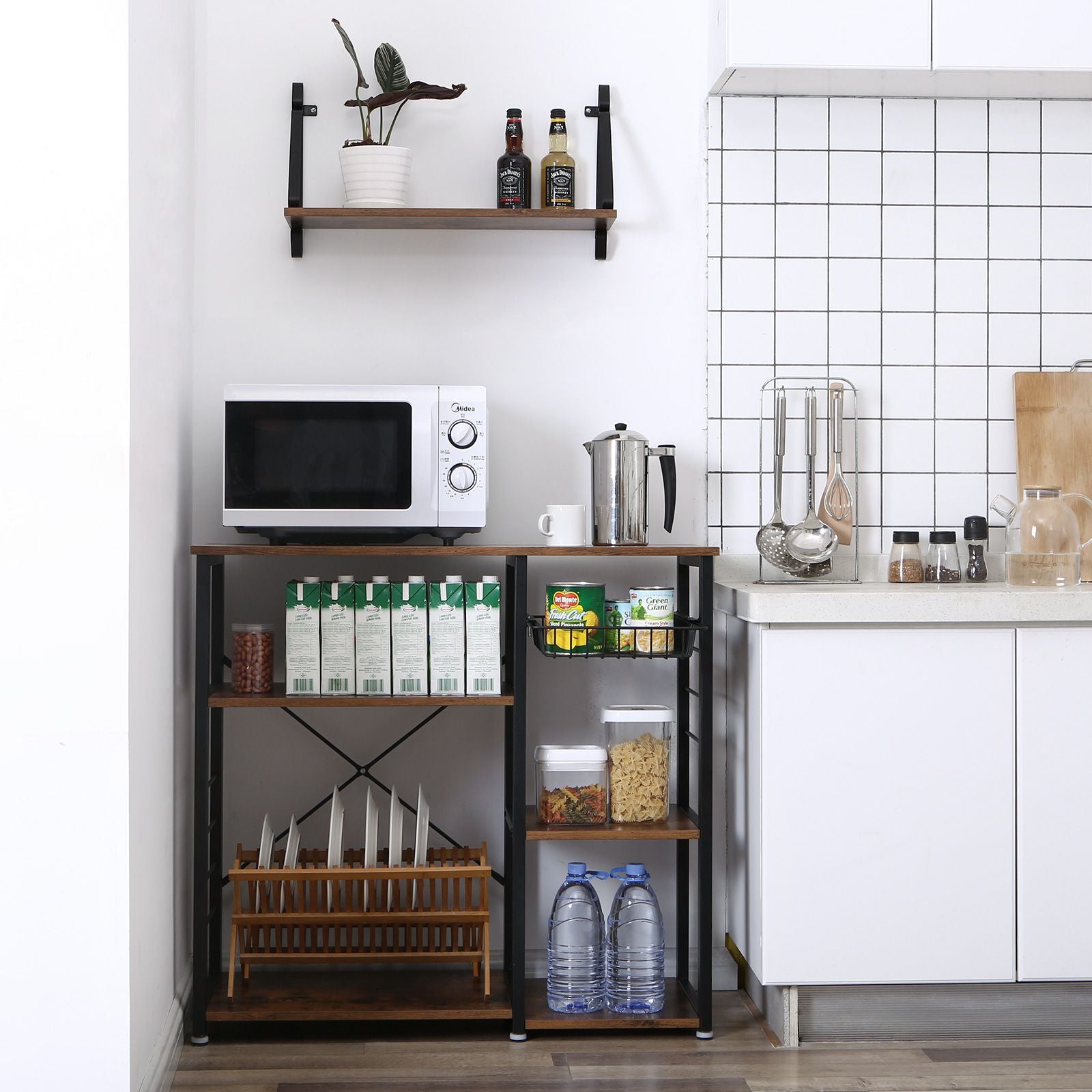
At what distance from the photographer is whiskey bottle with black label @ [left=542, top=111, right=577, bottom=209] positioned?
2.24m

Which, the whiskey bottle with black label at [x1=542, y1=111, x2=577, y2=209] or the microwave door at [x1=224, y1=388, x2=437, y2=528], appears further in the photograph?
the whiskey bottle with black label at [x1=542, y1=111, x2=577, y2=209]

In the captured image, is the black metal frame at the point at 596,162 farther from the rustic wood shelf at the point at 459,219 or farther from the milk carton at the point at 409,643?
the milk carton at the point at 409,643

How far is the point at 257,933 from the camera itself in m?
2.18

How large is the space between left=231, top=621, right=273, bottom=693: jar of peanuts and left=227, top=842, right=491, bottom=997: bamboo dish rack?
345mm

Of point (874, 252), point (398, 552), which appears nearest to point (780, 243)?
point (874, 252)

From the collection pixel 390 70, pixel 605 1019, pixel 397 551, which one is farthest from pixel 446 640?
pixel 390 70

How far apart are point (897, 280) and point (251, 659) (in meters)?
1.56

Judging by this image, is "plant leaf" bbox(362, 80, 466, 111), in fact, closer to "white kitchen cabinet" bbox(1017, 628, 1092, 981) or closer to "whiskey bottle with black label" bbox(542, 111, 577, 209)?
"whiskey bottle with black label" bbox(542, 111, 577, 209)

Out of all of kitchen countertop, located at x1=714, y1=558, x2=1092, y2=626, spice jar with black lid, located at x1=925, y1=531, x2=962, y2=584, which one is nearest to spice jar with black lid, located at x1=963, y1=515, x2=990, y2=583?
spice jar with black lid, located at x1=925, y1=531, x2=962, y2=584

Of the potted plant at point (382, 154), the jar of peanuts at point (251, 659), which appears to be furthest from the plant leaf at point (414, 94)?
the jar of peanuts at point (251, 659)

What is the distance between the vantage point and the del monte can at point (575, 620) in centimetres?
207

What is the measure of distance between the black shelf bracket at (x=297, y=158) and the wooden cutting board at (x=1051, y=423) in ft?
5.10

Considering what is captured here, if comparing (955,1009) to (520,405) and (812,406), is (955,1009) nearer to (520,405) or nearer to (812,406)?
(812,406)
